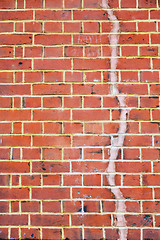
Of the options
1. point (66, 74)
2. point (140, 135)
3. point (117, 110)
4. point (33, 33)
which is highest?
point (33, 33)

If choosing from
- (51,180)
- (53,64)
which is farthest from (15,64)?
(51,180)

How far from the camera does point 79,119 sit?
1.46 metres

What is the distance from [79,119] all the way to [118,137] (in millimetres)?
291

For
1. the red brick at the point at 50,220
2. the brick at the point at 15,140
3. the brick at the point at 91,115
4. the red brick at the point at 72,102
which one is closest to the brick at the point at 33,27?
the red brick at the point at 72,102

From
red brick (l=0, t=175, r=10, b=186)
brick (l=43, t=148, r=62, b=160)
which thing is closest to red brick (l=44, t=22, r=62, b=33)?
brick (l=43, t=148, r=62, b=160)

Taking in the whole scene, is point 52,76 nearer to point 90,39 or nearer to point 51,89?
point 51,89

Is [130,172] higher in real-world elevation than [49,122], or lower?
lower

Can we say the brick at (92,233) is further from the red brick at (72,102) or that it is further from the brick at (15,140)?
the red brick at (72,102)

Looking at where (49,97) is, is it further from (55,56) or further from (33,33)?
(33,33)

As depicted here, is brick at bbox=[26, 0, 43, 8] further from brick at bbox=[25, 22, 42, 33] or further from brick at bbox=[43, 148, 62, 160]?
brick at bbox=[43, 148, 62, 160]

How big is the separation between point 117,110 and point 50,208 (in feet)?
2.61

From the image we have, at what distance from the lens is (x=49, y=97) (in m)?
1.47

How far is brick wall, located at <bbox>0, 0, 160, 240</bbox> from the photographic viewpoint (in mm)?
1417

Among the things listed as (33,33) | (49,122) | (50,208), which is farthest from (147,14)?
(50,208)
